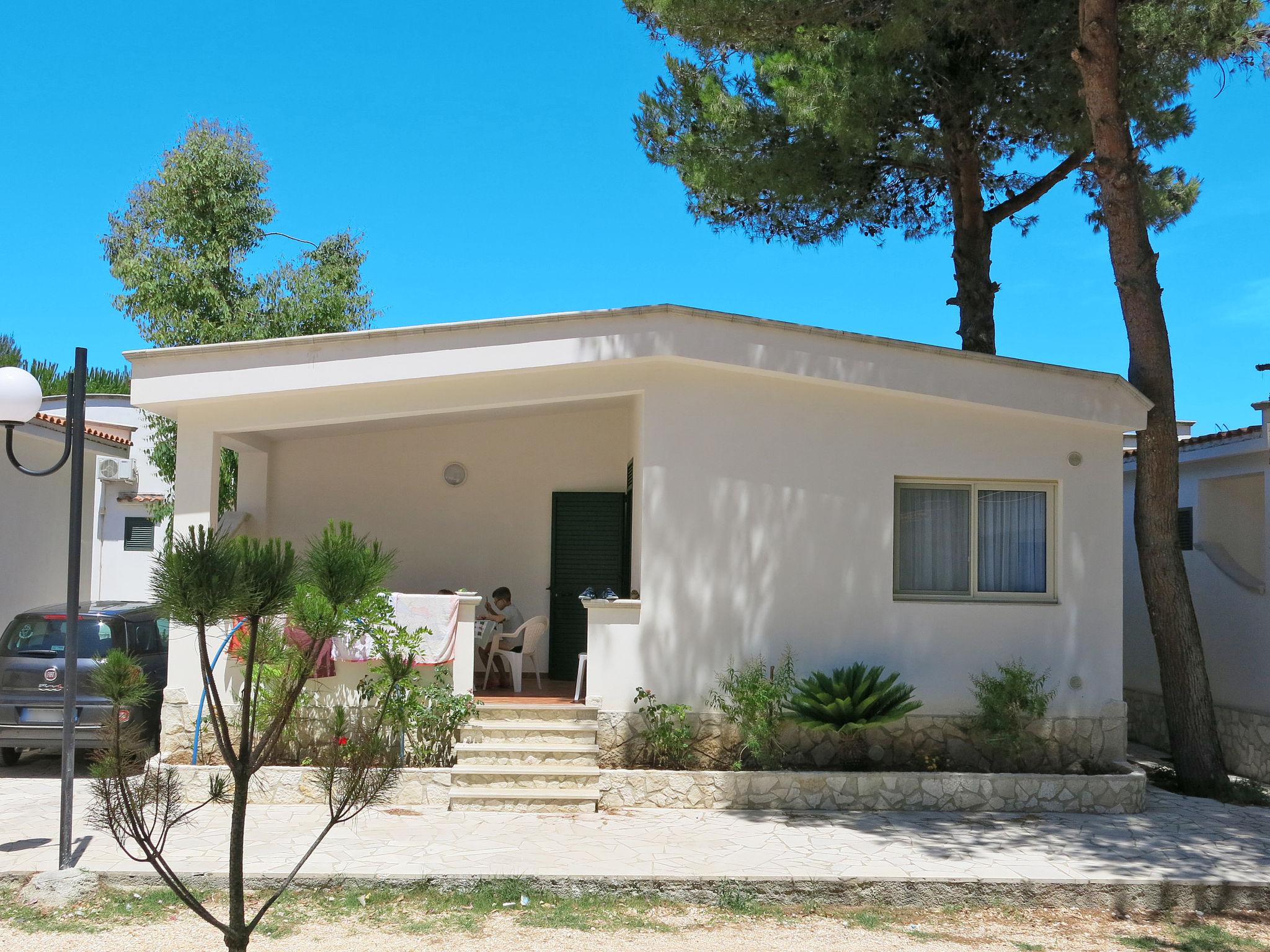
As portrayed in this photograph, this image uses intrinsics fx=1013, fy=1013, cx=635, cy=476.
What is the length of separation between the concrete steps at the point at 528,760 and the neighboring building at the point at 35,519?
7204 mm

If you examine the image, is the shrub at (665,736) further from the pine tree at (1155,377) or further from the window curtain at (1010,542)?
the pine tree at (1155,377)

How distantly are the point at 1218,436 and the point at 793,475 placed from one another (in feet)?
19.4

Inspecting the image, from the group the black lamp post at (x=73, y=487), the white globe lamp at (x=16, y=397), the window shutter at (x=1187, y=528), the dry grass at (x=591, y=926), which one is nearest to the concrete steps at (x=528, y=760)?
the dry grass at (x=591, y=926)

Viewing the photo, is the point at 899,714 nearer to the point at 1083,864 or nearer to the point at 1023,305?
the point at 1083,864

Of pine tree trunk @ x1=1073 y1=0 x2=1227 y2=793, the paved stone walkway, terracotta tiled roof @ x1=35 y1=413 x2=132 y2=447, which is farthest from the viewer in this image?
terracotta tiled roof @ x1=35 y1=413 x2=132 y2=447

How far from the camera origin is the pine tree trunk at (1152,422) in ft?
33.8

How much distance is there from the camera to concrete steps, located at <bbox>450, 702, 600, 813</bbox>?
→ 8977 mm

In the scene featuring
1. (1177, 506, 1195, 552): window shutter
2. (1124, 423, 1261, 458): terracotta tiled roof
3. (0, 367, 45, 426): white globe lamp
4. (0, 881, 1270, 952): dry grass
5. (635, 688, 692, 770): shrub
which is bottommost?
(0, 881, 1270, 952): dry grass

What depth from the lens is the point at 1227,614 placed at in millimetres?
12250

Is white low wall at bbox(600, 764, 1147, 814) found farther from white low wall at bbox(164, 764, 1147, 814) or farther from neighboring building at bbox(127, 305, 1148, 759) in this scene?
neighboring building at bbox(127, 305, 1148, 759)

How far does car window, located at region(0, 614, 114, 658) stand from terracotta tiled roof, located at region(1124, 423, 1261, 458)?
1125 centimetres

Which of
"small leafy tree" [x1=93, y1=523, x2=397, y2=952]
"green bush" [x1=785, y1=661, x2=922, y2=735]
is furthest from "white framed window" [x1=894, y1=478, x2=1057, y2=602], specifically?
"small leafy tree" [x1=93, y1=523, x2=397, y2=952]

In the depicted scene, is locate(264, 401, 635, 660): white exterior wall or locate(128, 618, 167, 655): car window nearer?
locate(128, 618, 167, 655): car window

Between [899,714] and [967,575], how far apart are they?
5.87 ft
